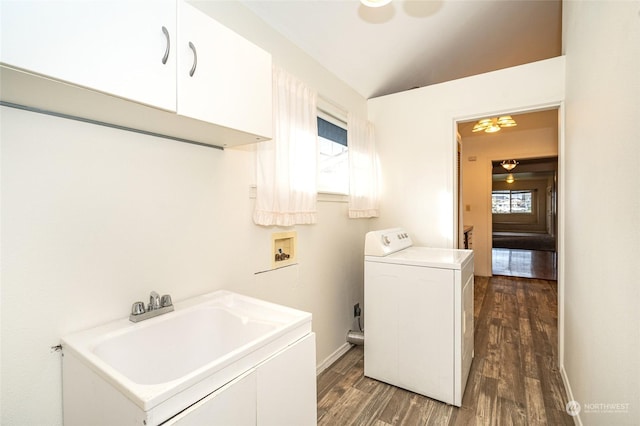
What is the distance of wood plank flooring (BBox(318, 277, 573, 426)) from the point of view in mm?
1691

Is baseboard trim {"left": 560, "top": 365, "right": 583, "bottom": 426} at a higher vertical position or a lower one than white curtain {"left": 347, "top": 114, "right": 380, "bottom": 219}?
lower

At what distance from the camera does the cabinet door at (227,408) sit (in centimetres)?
68

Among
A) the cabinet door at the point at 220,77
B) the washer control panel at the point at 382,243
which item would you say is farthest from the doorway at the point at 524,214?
the cabinet door at the point at 220,77

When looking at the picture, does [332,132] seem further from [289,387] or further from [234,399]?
[234,399]

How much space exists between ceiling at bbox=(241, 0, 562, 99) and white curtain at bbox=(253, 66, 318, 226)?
403 mm

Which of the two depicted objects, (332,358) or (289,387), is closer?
(289,387)

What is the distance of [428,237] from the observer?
8.64 feet

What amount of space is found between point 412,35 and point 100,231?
2496 mm

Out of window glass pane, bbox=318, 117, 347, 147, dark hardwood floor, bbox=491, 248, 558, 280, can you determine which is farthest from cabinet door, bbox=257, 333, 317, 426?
dark hardwood floor, bbox=491, 248, 558, 280

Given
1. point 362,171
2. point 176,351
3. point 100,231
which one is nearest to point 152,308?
point 176,351

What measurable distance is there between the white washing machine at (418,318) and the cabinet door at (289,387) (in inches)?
41.5

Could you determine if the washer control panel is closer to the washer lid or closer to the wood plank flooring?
the washer lid

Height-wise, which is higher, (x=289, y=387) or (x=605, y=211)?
(x=605, y=211)

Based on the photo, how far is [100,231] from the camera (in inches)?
41.9
